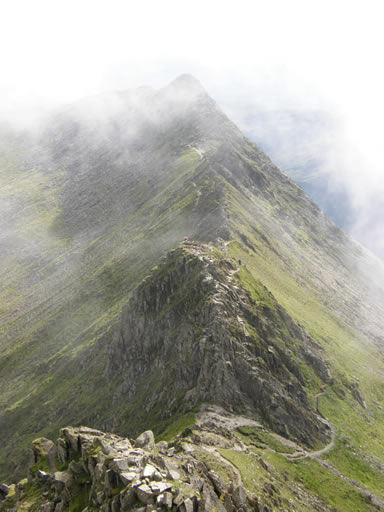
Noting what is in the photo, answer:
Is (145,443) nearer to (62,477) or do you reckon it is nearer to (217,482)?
(62,477)

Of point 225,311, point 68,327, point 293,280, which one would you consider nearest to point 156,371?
point 225,311

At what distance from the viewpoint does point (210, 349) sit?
3130 inches

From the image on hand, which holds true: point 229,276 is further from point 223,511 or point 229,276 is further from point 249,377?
point 223,511

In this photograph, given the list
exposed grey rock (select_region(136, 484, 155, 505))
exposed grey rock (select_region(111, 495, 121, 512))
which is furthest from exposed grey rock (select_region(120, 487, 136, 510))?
exposed grey rock (select_region(111, 495, 121, 512))

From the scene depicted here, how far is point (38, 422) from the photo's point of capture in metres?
106

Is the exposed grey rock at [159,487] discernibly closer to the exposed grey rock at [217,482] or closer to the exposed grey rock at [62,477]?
the exposed grey rock at [217,482]

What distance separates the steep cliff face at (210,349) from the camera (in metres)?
76.6

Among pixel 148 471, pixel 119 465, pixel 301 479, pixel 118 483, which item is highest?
pixel 301 479

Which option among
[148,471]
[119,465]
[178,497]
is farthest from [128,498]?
[178,497]

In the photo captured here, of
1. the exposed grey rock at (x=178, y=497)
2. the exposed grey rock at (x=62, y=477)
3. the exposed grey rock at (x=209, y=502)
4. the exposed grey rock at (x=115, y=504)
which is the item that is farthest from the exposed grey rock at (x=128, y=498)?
the exposed grey rock at (x=62, y=477)

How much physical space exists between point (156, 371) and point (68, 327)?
6694cm

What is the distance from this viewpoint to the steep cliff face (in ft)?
251

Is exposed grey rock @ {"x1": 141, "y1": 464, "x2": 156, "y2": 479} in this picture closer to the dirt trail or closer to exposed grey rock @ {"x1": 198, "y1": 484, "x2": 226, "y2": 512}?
exposed grey rock @ {"x1": 198, "y1": 484, "x2": 226, "y2": 512}

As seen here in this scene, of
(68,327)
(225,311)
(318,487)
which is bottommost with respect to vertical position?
(68,327)
